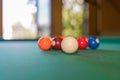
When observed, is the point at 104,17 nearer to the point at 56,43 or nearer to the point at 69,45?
the point at 56,43

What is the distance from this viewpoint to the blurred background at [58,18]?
5.07m

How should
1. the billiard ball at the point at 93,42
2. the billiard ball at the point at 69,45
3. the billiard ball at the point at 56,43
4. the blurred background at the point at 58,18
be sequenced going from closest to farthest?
the billiard ball at the point at 69,45, the billiard ball at the point at 56,43, the billiard ball at the point at 93,42, the blurred background at the point at 58,18

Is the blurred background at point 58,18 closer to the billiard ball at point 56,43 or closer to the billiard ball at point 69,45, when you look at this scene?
the billiard ball at point 56,43

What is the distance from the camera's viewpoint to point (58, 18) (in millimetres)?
5066

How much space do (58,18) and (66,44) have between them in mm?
3492

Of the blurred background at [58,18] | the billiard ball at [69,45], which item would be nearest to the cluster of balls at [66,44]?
the billiard ball at [69,45]

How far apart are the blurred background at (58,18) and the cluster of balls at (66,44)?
124 inches

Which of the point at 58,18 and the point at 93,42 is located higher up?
the point at 58,18

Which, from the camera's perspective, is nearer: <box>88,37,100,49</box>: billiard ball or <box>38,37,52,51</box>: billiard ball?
<box>38,37,52,51</box>: billiard ball

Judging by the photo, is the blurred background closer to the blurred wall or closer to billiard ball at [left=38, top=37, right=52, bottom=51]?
the blurred wall

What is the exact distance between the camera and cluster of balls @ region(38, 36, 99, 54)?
1.62m

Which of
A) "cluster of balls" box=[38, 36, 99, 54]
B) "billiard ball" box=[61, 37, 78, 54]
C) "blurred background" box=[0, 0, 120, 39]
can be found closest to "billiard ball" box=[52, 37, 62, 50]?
"cluster of balls" box=[38, 36, 99, 54]

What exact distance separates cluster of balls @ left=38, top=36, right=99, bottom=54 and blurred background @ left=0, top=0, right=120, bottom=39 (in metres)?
3.15

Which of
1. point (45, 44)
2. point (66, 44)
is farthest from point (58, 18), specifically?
point (66, 44)
